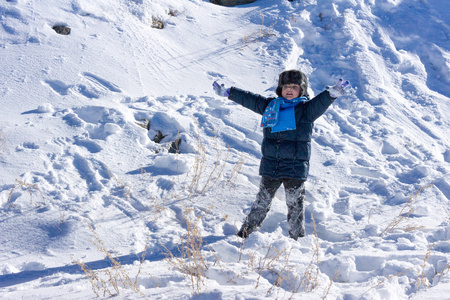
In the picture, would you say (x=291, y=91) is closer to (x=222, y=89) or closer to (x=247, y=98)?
(x=247, y=98)

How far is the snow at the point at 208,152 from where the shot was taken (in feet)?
8.14

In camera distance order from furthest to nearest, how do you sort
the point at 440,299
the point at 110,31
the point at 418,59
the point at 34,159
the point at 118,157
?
the point at 418,59 → the point at 110,31 → the point at 118,157 → the point at 34,159 → the point at 440,299

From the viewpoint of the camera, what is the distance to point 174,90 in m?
5.09

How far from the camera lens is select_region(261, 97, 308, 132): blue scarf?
3.05 metres

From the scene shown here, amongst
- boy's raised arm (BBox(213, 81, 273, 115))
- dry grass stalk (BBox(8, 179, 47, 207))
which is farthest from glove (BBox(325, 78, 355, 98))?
dry grass stalk (BBox(8, 179, 47, 207))

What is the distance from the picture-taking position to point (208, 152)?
4223 millimetres

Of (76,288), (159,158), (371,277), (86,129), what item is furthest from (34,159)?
(371,277)

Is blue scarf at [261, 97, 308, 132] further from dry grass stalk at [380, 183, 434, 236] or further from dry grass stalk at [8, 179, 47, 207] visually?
dry grass stalk at [8, 179, 47, 207]

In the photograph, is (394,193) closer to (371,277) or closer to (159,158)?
(371,277)

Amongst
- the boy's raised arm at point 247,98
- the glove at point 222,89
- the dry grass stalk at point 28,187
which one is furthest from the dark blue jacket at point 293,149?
the dry grass stalk at point 28,187

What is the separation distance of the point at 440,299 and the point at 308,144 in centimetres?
154

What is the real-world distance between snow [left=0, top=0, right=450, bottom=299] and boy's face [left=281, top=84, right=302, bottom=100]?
117 cm

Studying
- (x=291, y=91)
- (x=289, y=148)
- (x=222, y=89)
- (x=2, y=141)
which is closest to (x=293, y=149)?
(x=289, y=148)

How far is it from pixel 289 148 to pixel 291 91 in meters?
0.51
